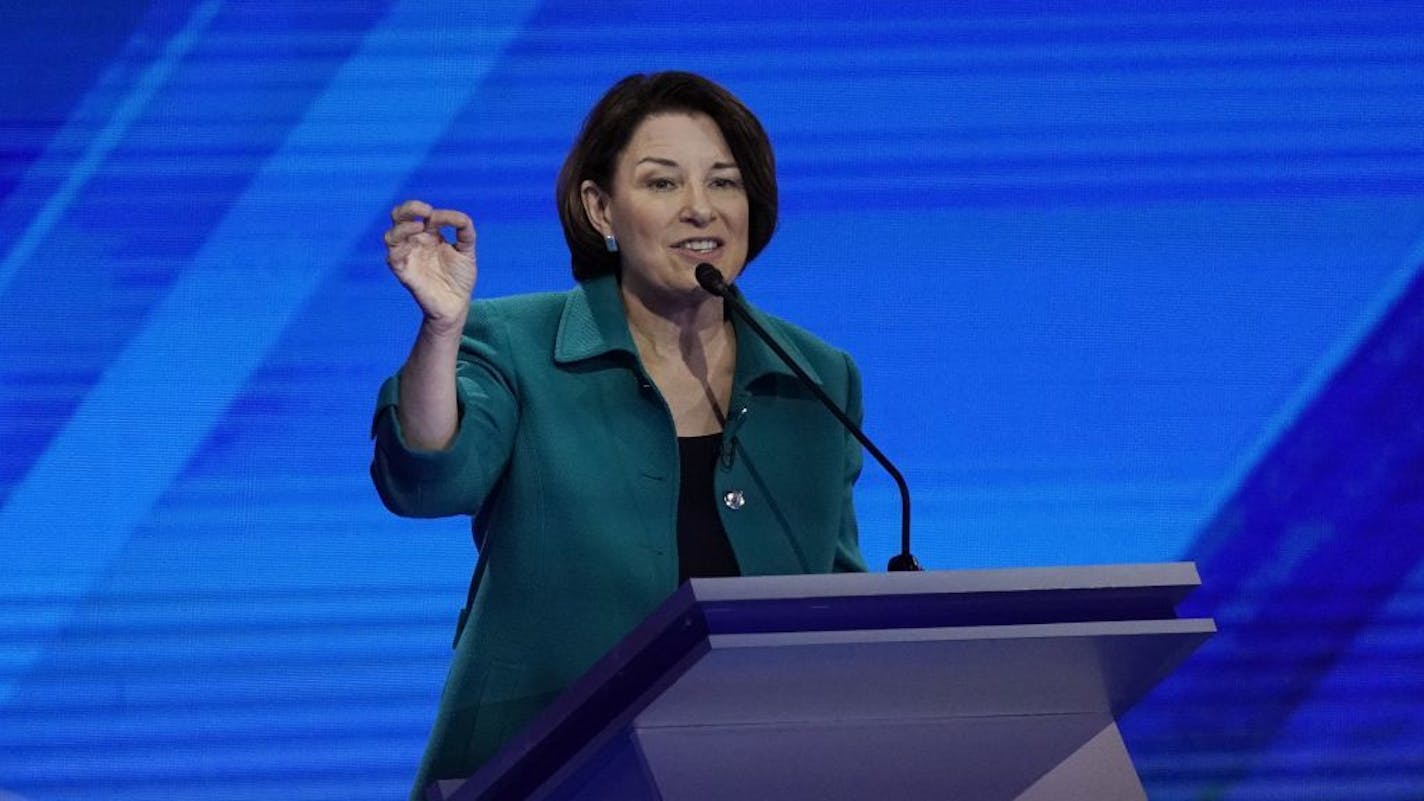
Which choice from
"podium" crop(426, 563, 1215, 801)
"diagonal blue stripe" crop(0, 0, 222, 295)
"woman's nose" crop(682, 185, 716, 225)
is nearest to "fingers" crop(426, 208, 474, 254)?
"woman's nose" crop(682, 185, 716, 225)

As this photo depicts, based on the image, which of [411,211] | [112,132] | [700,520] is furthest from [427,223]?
[112,132]

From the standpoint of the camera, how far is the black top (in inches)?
83.0

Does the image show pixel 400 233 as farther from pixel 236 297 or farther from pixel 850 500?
pixel 236 297

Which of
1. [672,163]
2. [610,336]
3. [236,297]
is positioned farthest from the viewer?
[236,297]

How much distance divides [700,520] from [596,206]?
0.40m

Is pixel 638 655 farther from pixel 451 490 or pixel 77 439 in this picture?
pixel 77 439

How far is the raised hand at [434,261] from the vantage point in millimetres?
1865

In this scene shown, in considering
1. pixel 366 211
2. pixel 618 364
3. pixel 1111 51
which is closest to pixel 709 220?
pixel 618 364

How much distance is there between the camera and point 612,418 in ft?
7.00

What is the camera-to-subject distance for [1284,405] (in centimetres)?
338

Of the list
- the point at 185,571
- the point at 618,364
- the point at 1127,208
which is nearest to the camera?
the point at 618,364

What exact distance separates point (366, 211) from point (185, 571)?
60cm

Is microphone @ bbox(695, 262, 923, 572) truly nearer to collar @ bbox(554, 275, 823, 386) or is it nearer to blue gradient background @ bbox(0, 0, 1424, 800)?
collar @ bbox(554, 275, 823, 386)

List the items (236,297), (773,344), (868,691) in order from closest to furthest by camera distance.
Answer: (868,691), (773,344), (236,297)
